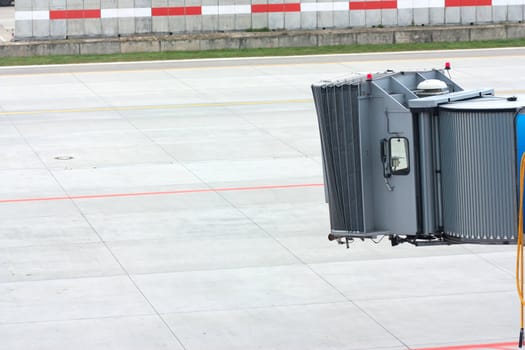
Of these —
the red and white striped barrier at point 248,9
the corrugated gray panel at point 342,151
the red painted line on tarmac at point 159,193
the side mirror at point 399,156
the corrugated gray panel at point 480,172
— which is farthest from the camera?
the red and white striped barrier at point 248,9

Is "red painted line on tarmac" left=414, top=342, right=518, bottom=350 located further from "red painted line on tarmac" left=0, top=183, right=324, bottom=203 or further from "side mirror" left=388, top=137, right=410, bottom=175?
"red painted line on tarmac" left=0, top=183, right=324, bottom=203

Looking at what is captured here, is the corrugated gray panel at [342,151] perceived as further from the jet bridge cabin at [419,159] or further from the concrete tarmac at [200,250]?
the concrete tarmac at [200,250]

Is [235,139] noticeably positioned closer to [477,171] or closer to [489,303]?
[489,303]

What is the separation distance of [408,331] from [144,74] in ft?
80.1

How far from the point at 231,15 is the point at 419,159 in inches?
1123

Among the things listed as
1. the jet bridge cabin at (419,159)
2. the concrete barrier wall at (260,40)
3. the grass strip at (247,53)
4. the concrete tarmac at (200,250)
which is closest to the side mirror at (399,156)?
the jet bridge cabin at (419,159)

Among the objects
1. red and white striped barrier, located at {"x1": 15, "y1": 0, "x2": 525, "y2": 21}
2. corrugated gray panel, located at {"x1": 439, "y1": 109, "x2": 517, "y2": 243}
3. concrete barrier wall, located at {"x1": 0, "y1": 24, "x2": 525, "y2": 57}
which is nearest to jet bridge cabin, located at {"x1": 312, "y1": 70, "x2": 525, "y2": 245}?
corrugated gray panel, located at {"x1": 439, "y1": 109, "x2": 517, "y2": 243}

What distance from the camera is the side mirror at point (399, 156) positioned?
541 inches

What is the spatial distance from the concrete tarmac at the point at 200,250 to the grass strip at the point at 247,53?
6.55 meters

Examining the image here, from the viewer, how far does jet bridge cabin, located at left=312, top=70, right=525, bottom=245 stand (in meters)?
13.2

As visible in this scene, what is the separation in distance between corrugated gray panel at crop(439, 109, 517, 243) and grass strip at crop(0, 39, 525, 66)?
1095 inches

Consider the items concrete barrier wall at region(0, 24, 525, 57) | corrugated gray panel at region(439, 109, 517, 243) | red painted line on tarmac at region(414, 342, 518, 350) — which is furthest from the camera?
concrete barrier wall at region(0, 24, 525, 57)

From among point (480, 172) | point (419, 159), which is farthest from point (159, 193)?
point (480, 172)

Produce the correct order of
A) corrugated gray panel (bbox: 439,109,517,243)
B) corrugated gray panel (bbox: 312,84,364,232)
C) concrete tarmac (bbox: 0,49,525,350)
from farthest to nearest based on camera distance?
1. concrete tarmac (bbox: 0,49,525,350)
2. corrugated gray panel (bbox: 312,84,364,232)
3. corrugated gray panel (bbox: 439,109,517,243)
